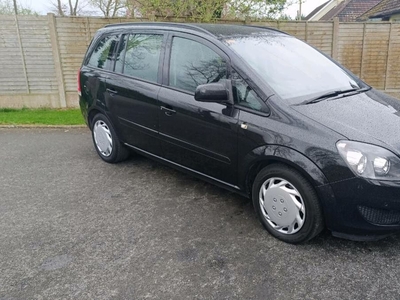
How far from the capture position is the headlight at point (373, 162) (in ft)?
7.54

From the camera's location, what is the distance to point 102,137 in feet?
15.0

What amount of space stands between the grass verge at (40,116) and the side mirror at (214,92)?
4.60 m

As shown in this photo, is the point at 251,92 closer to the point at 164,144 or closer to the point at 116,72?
the point at 164,144

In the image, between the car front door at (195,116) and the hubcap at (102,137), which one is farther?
the hubcap at (102,137)

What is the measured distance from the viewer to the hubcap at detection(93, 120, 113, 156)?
4482mm

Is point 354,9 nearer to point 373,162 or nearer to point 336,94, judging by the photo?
point 336,94

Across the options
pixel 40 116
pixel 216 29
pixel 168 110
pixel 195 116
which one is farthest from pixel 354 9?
pixel 195 116

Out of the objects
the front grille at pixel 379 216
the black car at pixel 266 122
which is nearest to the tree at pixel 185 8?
the black car at pixel 266 122

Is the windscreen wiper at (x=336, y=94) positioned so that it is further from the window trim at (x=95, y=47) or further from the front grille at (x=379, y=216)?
the window trim at (x=95, y=47)

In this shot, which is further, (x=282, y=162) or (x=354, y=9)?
(x=354, y=9)

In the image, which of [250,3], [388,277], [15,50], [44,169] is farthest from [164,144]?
[15,50]

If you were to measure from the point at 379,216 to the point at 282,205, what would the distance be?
2.25 ft

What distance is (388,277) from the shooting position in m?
2.36

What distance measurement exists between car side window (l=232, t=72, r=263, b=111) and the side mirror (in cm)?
9
